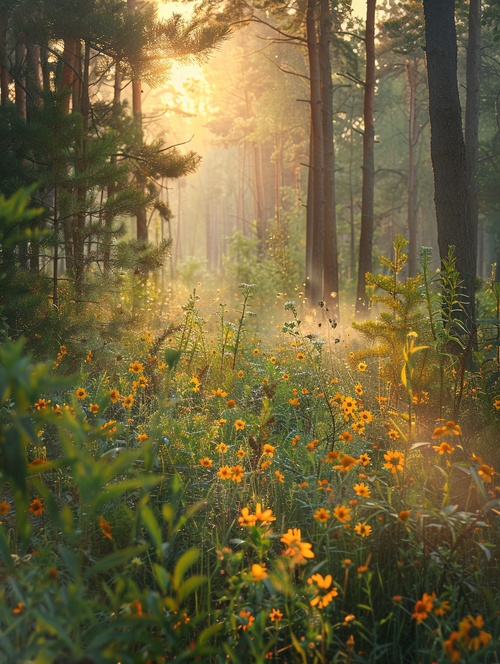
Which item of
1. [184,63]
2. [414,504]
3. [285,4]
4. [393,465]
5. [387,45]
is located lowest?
[414,504]

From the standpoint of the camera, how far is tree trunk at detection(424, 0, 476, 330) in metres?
5.89

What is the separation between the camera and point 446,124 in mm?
5898

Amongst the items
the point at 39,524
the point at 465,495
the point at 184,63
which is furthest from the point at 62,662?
the point at 184,63

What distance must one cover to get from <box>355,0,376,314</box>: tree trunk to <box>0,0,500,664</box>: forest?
90 millimetres

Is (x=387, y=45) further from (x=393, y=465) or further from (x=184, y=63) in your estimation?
(x=393, y=465)

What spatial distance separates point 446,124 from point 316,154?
746cm

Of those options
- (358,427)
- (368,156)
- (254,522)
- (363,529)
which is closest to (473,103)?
(368,156)

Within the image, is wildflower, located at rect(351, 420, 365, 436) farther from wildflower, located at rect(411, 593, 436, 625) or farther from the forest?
wildflower, located at rect(411, 593, 436, 625)

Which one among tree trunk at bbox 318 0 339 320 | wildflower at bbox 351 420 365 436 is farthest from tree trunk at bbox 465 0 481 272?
wildflower at bbox 351 420 365 436

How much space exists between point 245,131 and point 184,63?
2294cm

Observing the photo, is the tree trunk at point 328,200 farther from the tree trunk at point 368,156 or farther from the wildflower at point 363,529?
the wildflower at point 363,529

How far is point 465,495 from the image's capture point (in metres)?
3.23

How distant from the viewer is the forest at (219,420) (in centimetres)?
169

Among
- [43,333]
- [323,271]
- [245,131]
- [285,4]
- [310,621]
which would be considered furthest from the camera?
[245,131]
